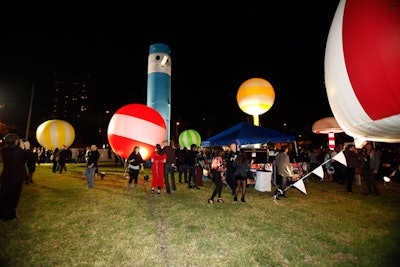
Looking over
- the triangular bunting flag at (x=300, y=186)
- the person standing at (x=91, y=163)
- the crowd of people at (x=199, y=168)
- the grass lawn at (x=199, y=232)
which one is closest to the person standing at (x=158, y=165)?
the crowd of people at (x=199, y=168)

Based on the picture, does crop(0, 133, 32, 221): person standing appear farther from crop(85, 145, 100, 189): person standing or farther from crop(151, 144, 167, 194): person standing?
crop(151, 144, 167, 194): person standing

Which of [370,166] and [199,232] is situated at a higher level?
[370,166]

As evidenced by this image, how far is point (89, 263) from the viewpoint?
3.13m

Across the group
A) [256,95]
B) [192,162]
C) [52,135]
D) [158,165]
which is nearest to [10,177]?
[158,165]

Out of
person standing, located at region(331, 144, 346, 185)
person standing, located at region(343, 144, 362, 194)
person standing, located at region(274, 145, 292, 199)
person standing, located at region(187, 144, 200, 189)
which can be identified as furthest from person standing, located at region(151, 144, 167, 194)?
person standing, located at region(331, 144, 346, 185)

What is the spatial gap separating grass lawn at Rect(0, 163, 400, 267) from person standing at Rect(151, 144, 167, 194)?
93 cm

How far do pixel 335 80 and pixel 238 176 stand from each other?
167 inches

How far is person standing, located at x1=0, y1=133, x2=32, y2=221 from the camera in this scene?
4828mm

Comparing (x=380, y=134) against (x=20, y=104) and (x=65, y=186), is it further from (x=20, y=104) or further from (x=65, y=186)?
(x=20, y=104)

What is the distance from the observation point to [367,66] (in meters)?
2.41

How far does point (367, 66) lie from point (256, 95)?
8.81 m

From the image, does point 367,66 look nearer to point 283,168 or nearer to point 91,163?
point 283,168

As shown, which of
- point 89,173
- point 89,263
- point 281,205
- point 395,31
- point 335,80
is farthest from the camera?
point 89,173

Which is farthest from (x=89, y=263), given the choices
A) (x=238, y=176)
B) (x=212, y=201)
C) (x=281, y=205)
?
(x=281, y=205)
